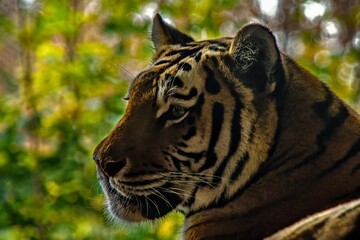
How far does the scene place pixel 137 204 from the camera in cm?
171

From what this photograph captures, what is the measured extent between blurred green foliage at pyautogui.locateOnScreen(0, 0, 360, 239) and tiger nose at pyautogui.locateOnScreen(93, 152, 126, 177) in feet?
3.53

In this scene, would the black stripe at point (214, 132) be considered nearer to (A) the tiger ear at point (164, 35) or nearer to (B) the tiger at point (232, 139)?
(B) the tiger at point (232, 139)

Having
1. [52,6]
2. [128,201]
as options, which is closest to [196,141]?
[128,201]

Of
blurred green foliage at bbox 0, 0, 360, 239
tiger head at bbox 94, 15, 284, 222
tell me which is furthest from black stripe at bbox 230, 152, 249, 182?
blurred green foliage at bbox 0, 0, 360, 239

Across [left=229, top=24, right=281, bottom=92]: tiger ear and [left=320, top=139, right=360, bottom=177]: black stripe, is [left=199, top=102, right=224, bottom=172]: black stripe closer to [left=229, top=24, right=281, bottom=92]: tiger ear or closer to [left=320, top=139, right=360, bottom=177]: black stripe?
[left=229, top=24, right=281, bottom=92]: tiger ear

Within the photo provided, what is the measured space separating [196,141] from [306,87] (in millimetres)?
246

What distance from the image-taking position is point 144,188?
1.66 metres

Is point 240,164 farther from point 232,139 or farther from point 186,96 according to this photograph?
point 186,96

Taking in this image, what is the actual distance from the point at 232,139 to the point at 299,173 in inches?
6.0

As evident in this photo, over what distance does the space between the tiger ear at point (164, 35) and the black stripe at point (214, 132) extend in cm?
33

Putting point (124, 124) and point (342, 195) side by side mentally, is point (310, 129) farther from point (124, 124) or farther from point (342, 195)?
point (124, 124)

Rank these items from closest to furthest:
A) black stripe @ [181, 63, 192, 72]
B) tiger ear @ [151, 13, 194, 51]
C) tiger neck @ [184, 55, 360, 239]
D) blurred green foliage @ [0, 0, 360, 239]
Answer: tiger neck @ [184, 55, 360, 239]
black stripe @ [181, 63, 192, 72]
tiger ear @ [151, 13, 194, 51]
blurred green foliage @ [0, 0, 360, 239]

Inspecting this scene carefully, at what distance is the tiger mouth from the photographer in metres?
1.69

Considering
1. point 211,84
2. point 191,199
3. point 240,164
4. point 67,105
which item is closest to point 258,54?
point 211,84
